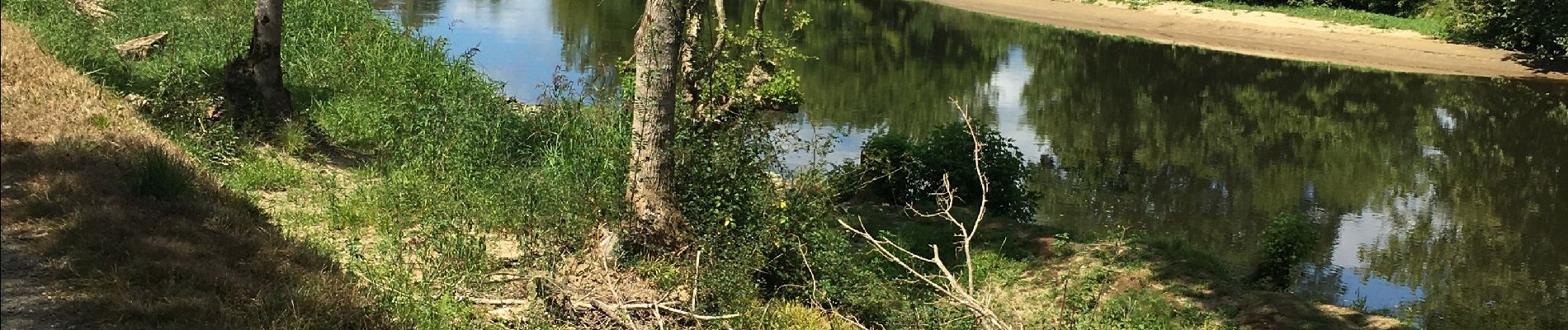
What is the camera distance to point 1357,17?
34.9 m

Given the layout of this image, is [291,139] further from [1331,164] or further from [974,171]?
[1331,164]

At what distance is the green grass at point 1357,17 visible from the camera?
3269 centimetres

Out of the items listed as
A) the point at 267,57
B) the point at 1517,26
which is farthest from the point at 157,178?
the point at 1517,26

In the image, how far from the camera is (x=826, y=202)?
8148 millimetres

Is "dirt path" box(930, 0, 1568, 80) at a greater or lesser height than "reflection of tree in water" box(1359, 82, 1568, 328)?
greater

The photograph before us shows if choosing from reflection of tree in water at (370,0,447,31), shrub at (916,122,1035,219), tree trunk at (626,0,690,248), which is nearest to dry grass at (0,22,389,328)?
tree trunk at (626,0,690,248)

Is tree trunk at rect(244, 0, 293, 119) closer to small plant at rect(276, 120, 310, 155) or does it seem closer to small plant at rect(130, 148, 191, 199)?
small plant at rect(276, 120, 310, 155)

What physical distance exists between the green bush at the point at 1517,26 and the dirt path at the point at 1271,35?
590mm

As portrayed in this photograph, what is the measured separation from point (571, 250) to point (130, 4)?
905 centimetres

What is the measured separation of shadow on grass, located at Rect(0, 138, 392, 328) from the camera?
4844mm

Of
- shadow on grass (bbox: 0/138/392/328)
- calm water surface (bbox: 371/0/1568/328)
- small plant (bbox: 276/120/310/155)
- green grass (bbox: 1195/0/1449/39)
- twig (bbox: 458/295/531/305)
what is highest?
green grass (bbox: 1195/0/1449/39)

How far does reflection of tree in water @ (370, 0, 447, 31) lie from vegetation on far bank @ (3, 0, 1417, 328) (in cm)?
1275

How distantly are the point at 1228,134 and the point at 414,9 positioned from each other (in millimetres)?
18774

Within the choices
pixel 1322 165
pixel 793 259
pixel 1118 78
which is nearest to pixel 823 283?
pixel 793 259
